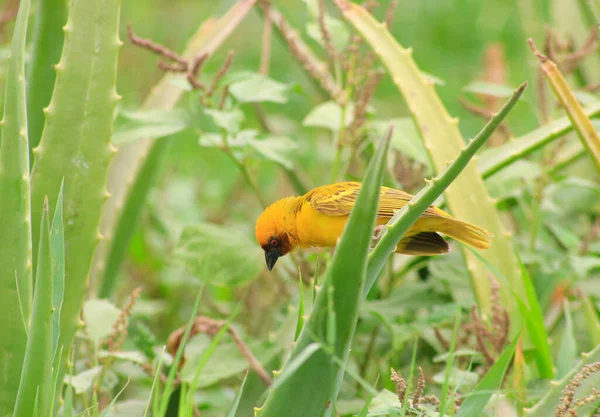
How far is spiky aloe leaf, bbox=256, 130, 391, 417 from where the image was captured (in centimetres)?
100

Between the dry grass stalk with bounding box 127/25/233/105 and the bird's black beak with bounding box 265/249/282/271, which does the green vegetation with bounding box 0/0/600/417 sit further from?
the bird's black beak with bounding box 265/249/282/271

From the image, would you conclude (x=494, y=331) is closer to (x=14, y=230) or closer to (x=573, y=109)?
(x=573, y=109)

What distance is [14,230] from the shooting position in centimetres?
140

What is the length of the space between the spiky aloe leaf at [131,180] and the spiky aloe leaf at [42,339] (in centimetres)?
103

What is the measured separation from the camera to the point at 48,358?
118 cm

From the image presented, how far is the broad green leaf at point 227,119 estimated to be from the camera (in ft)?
6.21

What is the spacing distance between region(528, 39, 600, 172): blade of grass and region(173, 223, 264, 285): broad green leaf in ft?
3.18

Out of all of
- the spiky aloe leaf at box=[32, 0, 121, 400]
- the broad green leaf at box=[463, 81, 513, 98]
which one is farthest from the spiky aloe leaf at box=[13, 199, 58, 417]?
the broad green leaf at box=[463, 81, 513, 98]

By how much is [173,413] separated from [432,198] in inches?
38.3

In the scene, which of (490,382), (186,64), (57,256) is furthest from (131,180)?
(490,382)

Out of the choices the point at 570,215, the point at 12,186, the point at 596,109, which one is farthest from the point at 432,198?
the point at 570,215

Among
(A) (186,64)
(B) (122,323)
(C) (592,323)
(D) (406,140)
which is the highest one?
(A) (186,64)

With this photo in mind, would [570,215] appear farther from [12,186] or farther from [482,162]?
[12,186]

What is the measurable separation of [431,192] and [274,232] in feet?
3.30
